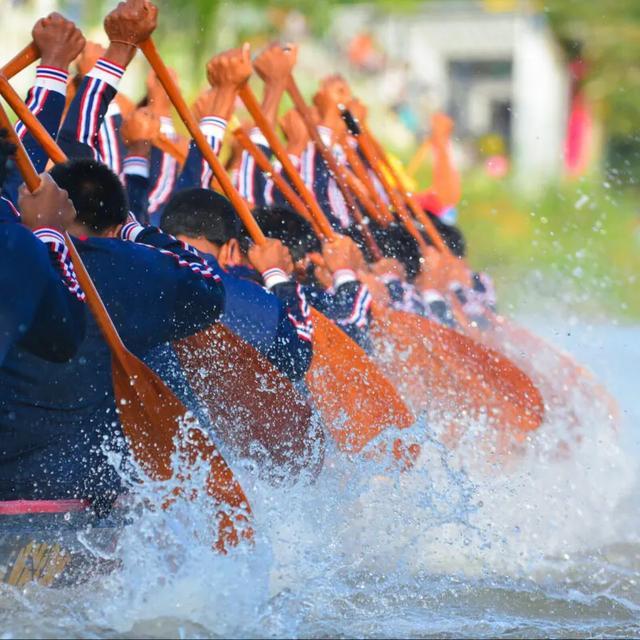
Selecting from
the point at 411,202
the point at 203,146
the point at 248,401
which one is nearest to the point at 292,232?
the point at 203,146

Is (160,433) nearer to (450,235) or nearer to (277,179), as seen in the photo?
(277,179)

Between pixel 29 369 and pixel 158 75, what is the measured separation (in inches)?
67.2

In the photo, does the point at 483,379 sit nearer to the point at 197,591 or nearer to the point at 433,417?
the point at 433,417

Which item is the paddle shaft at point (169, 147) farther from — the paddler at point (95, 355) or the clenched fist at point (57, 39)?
the paddler at point (95, 355)

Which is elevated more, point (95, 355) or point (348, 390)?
point (348, 390)

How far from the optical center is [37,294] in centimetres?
321

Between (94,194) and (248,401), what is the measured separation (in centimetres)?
81

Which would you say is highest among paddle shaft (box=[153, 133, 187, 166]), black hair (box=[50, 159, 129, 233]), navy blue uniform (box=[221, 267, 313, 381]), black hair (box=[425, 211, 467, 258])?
black hair (box=[425, 211, 467, 258])

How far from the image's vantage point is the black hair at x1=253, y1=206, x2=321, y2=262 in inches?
215

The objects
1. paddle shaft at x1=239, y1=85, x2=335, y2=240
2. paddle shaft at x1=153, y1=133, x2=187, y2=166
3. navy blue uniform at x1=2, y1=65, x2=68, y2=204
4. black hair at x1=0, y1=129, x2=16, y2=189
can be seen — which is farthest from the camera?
paddle shaft at x1=153, y1=133, x2=187, y2=166

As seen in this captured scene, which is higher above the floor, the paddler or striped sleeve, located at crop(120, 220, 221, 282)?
striped sleeve, located at crop(120, 220, 221, 282)

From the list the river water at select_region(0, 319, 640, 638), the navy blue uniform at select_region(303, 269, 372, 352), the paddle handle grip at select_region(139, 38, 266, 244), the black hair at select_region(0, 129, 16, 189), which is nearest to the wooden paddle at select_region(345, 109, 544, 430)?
the river water at select_region(0, 319, 640, 638)

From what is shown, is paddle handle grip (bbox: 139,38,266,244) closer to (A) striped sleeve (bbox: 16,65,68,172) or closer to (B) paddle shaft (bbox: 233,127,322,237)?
(A) striped sleeve (bbox: 16,65,68,172)

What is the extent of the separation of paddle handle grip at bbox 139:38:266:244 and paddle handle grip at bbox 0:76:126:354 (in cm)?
74
